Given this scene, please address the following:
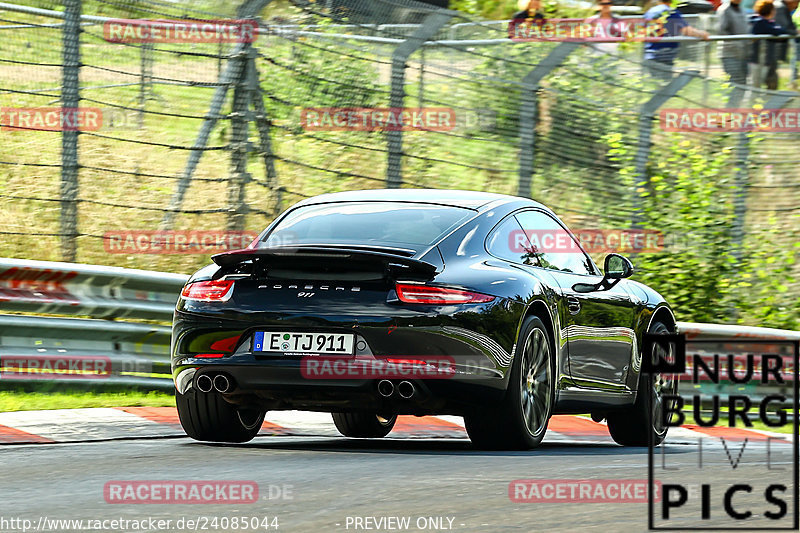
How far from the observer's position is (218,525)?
193 inches

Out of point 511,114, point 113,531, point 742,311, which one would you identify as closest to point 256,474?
point 113,531

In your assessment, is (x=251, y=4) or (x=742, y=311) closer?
(x=251, y=4)

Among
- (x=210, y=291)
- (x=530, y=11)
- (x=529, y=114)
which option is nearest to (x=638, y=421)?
(x=210, y=291)

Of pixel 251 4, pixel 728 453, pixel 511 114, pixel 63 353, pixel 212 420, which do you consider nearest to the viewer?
pixel 212 420

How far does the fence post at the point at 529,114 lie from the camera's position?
43.2 ft

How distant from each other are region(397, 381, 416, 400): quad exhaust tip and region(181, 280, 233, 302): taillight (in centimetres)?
96

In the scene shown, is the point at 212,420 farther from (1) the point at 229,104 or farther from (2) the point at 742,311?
(2) the point at 742,311

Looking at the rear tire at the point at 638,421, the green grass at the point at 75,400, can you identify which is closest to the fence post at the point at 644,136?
the rear tire at the point at 638,421

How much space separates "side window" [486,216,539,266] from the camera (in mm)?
7602

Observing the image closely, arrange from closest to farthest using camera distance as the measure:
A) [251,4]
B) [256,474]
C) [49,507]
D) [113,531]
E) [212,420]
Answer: [113,531] → [49,507] → [256,474] → [212,420] → [251,4]

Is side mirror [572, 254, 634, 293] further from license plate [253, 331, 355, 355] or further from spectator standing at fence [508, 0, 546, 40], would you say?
spectator standing at fence [508, 0, 546, 40]

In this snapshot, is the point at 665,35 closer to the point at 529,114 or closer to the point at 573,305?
the point at 529,114

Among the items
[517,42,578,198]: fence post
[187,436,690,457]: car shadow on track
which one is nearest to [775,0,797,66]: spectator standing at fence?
[517,42,578,198]: fence post

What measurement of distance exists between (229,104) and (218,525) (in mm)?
7416
